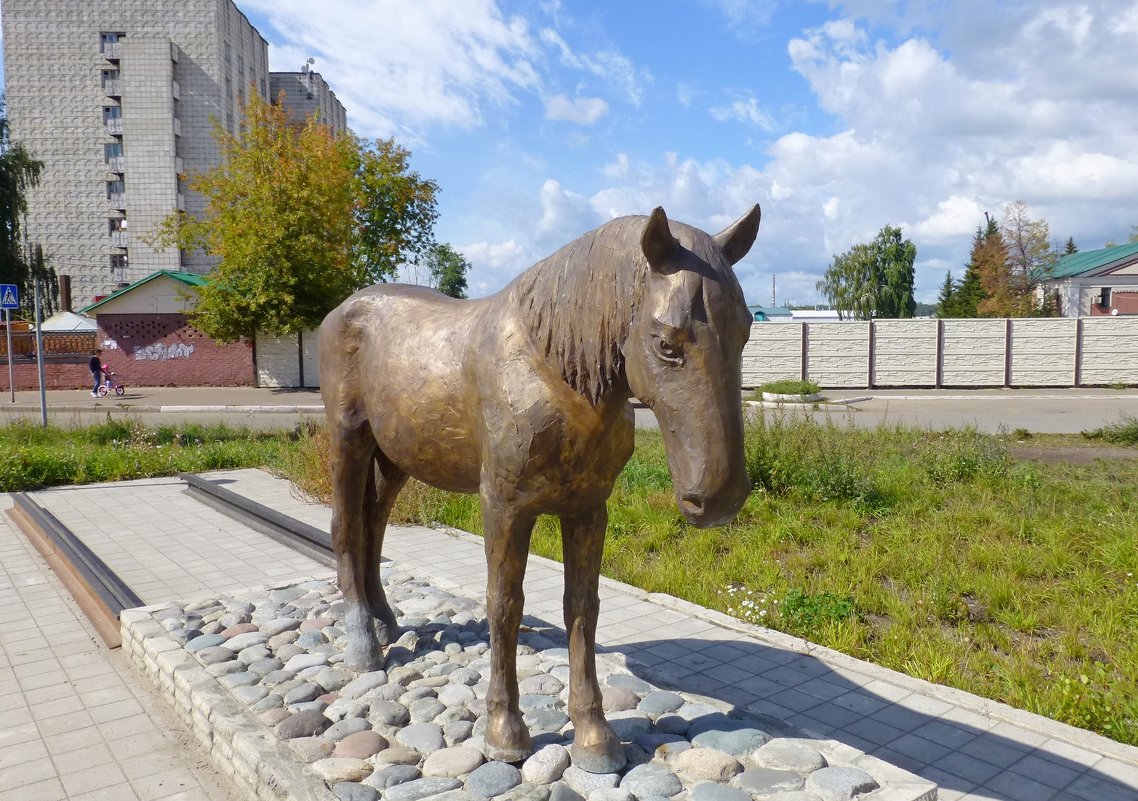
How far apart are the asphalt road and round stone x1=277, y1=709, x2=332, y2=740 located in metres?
10.4

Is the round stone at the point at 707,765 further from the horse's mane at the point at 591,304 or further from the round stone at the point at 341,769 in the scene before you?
the horse's mane at the point at 591,304

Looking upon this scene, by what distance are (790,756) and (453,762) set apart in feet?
4.11

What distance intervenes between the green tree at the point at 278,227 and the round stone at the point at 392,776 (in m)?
19.3

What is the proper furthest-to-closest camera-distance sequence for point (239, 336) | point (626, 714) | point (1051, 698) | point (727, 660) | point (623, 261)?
1. point (239, 336)
2. point (727, 660)
3. point (1051, 698)
4. point (626, 714)
5. point (623, 261)

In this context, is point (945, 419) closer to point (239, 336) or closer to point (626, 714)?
point (626, 714)

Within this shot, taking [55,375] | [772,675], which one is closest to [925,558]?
[772,675]

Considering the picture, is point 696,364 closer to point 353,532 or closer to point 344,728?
point 344,728

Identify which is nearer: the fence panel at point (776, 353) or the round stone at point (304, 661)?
the round stone at point (304, 661)

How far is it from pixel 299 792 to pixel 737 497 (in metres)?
1.85

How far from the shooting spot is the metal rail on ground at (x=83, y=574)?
4.66 meters

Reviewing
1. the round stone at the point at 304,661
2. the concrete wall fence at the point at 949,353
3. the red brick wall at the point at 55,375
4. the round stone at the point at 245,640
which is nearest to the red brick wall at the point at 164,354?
the red brick wall at the point at 55,375

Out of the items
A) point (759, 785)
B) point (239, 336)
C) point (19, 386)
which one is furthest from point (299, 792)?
point (19, 386)

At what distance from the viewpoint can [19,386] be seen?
2498 centimetres

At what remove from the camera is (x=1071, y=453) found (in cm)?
986
